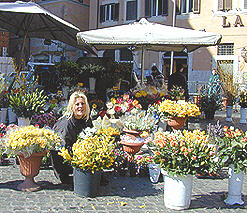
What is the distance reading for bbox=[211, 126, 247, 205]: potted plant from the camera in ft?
15.5

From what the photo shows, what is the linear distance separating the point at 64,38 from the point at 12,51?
17486mm

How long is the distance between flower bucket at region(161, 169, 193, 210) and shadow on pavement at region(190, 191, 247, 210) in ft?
0.75

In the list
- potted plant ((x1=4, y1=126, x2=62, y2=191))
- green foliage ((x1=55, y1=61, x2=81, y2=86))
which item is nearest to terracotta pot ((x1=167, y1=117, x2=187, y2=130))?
potted plant ((x1=4, y1=126, x2=62, y2=191))

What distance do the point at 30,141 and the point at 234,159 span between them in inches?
106

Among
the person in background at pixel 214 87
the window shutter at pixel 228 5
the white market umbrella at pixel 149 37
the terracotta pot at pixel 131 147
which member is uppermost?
the window shutter at pixel 228 5

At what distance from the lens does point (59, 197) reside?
192 inches

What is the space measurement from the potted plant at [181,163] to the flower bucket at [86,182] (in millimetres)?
946

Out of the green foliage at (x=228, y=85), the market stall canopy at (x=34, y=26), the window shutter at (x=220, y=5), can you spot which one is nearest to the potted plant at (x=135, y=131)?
the market stall canopy at (x=34, y=26)

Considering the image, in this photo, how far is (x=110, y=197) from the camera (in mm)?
5004

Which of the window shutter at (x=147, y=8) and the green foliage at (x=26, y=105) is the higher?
the window shutter at (x=147, y=8)

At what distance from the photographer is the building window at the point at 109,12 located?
79.8 ft

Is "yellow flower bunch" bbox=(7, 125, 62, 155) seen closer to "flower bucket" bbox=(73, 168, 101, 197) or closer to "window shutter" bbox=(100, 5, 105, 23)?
"flower bucket" bbox=(73, 168, 101, 197)

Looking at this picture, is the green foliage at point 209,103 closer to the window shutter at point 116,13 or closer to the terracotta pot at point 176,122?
the terracotta pot at point 176,122

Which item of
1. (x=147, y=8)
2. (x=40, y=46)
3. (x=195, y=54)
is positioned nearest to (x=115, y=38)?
(x=195, y=54)
